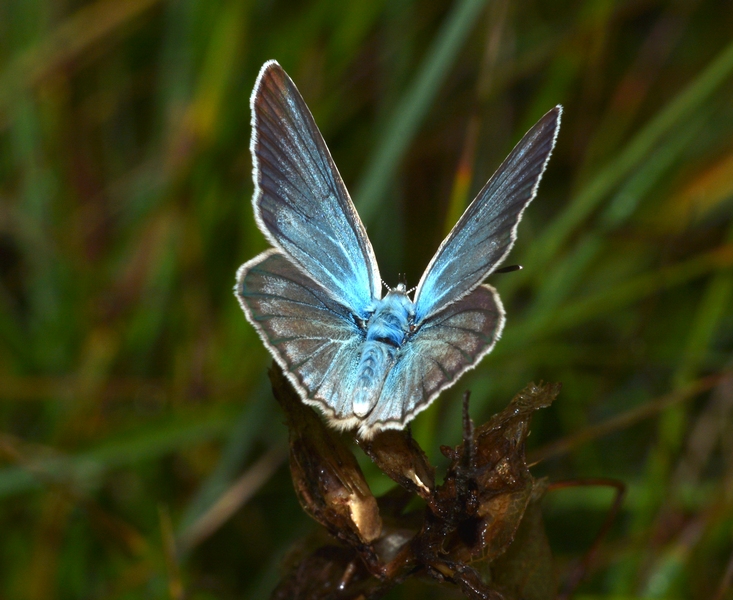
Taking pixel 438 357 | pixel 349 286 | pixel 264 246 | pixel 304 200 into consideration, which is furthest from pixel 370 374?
pixel 264 246

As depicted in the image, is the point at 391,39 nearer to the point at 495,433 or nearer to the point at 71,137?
the point at 71,137

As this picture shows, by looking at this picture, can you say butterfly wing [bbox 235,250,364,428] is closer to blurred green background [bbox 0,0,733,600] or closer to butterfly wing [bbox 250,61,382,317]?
butterfly wing [bbox 250,61,382,317]

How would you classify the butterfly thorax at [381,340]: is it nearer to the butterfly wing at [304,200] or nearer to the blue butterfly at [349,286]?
the blue butterfly at [349,286]

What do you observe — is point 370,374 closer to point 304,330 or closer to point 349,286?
point 304,330

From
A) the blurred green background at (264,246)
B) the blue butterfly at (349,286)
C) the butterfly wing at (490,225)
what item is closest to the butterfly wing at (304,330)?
the blue butterfly at (349,286)

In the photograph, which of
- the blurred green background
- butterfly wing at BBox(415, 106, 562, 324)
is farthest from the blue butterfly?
the blurred green background
